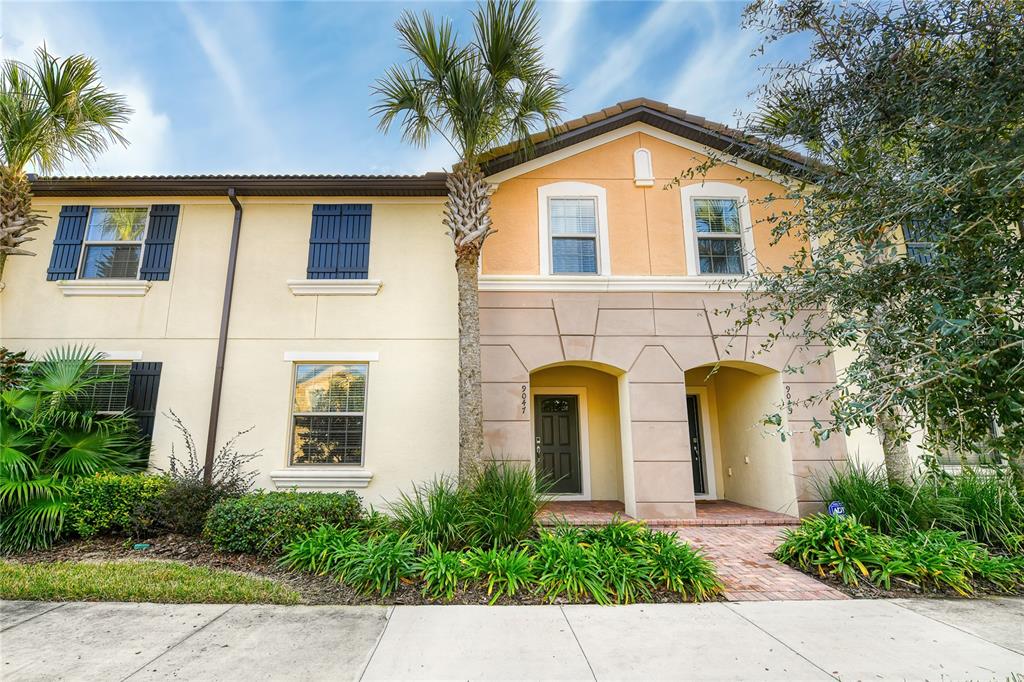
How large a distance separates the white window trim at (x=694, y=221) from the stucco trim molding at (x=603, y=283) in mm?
210

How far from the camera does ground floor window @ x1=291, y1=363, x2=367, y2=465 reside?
8.59 metres

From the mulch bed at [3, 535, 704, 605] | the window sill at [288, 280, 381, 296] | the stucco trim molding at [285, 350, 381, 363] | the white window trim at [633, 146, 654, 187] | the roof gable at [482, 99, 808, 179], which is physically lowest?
the mulch bed at [3, 535, 704, 605]

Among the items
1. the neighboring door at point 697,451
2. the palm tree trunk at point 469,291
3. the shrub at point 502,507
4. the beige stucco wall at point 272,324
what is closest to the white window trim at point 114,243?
the beige stucco wall at point 272,324

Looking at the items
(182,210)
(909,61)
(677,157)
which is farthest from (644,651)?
(182,210)

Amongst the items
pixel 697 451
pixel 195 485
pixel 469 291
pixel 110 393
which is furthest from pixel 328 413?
pixel 697 451

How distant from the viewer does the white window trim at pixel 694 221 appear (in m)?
9.17

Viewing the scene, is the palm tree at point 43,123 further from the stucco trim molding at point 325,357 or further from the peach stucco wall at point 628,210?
the peach stucco wall at point 628,210

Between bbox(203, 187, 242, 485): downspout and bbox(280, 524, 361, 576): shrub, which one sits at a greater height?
bbox(203, 187, 242, 485): downspout

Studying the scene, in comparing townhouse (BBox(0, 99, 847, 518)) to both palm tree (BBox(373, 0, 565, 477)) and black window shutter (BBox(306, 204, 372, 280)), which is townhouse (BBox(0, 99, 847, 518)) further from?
palm tree (BBox(373, 0, 565, 477))

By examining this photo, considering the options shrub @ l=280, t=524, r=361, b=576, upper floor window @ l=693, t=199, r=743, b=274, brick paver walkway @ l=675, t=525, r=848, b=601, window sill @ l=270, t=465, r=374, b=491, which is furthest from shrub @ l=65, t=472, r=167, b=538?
upper floor window @ l=693, t=199, r=743, b=274

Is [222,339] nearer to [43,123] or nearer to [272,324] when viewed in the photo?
[272,324]

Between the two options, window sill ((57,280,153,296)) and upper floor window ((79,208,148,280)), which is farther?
upper floor window ((79,208,148,280))

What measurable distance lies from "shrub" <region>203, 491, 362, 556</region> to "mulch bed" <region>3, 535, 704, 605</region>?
17cm

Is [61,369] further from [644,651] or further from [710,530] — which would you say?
[710,530]
